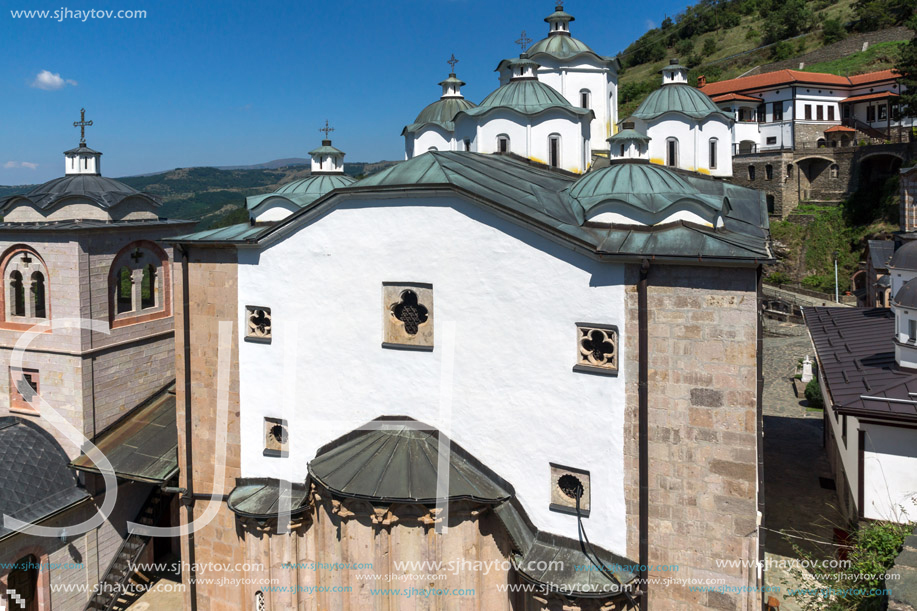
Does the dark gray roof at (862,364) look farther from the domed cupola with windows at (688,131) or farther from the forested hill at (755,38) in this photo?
the forested hill at (755,38)

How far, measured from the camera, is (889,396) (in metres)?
10.8

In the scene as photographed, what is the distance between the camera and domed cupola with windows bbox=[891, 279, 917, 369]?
1175 cm

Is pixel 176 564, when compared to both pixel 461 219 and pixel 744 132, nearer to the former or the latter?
pixel 461 219

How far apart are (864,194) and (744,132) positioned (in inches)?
337

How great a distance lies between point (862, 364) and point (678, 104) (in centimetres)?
793

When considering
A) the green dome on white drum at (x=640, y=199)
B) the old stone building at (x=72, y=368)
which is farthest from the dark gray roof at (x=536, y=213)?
the old stone building at (x=72, y=368)

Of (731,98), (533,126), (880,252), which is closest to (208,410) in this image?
(533,126)

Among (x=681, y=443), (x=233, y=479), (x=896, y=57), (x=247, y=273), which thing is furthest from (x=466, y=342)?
(x=896, y=57)

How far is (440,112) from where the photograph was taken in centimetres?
1897

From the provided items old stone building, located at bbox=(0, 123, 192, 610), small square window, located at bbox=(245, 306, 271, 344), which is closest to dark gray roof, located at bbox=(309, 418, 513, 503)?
small square window, located at bbox=(245, 306, 271, 344)

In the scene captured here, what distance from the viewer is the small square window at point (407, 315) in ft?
35.3

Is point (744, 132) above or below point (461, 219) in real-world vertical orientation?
above

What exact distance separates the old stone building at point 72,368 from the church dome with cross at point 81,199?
28 millimetres

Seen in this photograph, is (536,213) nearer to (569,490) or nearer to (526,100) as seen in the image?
(569,490)
